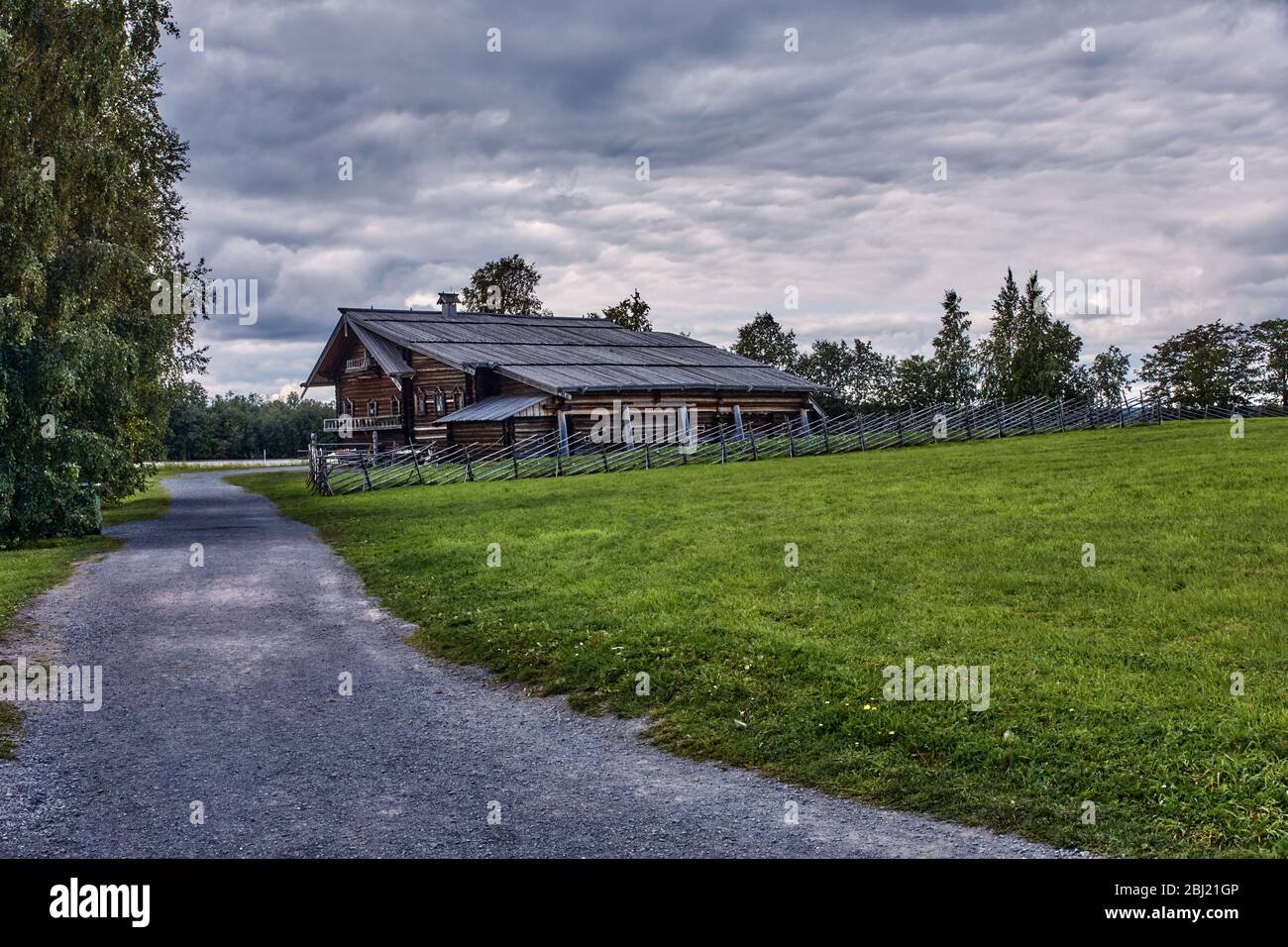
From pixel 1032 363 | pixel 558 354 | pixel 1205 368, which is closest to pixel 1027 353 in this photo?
pixel 1032 363

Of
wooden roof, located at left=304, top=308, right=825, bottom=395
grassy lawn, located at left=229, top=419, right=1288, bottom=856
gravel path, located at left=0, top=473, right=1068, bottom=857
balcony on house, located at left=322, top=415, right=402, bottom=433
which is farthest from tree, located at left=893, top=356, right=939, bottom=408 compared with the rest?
gravel path, located at left=0, top=473, right=1068, bottom=857

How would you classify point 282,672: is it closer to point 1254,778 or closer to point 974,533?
point 1254,778

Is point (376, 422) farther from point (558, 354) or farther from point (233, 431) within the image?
point (233, 431)

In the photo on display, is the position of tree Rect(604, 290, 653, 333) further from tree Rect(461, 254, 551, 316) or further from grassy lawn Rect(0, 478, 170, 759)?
grassy lawn Rect(0, 478, 170, 759)

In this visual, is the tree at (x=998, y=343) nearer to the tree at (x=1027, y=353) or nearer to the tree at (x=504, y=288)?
the tree at (x=1027, y=353)

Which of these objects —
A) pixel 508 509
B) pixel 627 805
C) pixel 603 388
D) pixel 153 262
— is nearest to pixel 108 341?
pixel 508 509

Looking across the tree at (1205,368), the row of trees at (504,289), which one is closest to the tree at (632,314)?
the row of trees at (504,289)

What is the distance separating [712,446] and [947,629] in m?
33.5

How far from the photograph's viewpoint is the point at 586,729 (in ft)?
29.5

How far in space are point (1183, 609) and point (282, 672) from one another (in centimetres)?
989

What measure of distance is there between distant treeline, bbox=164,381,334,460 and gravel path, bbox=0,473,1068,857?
9505cm

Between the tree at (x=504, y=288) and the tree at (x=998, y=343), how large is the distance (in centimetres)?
3617

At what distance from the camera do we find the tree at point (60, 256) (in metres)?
21.9
